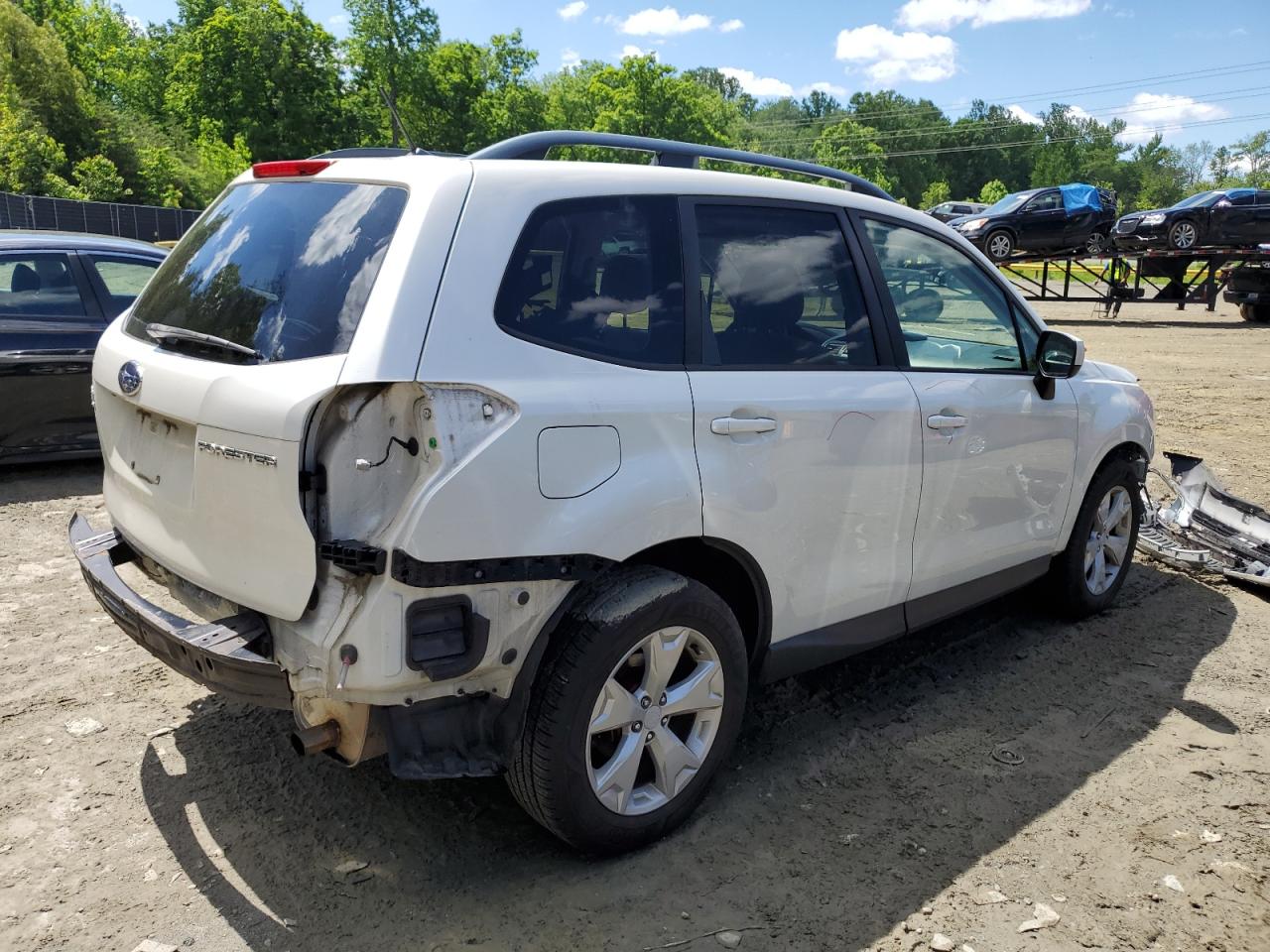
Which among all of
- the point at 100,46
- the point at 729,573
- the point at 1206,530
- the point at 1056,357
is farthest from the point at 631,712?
the point at 100,46

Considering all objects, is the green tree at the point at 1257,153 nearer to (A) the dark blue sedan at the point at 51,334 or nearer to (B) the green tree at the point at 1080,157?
(B) the green tree at the point at 1080,157

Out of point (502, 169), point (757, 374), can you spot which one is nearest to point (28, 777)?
point (502, 169)

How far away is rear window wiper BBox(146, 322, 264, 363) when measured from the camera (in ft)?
8.64

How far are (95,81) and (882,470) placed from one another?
84.3 m

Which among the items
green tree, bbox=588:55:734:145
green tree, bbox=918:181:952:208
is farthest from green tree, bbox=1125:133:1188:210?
green tree, bbox=588:55:734:145

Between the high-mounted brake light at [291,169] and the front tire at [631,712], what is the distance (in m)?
1.52

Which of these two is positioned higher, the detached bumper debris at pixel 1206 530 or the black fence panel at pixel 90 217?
the black fence panel at pixel 90 217

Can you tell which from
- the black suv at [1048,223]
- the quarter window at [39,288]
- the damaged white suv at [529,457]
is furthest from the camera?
the black suv at [1048,223]

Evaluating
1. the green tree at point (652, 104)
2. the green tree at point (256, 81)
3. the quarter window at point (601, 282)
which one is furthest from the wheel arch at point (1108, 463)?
the green tree at point (652, 104)

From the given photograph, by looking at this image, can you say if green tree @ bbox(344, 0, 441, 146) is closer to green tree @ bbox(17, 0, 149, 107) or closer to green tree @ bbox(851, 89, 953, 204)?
green tree @ bbox(17, 0, 149, 107)

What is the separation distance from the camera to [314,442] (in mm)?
2430

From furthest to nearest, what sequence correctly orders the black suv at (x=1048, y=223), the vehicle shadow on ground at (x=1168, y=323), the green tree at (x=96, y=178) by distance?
the green tree at (x=96, y=178), the black suv at (x=1048, y=223), the vehicle shadow on ground at (x=1168, y=323)

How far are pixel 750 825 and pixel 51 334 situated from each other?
5.91 meters

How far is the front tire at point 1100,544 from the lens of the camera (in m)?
4.74
